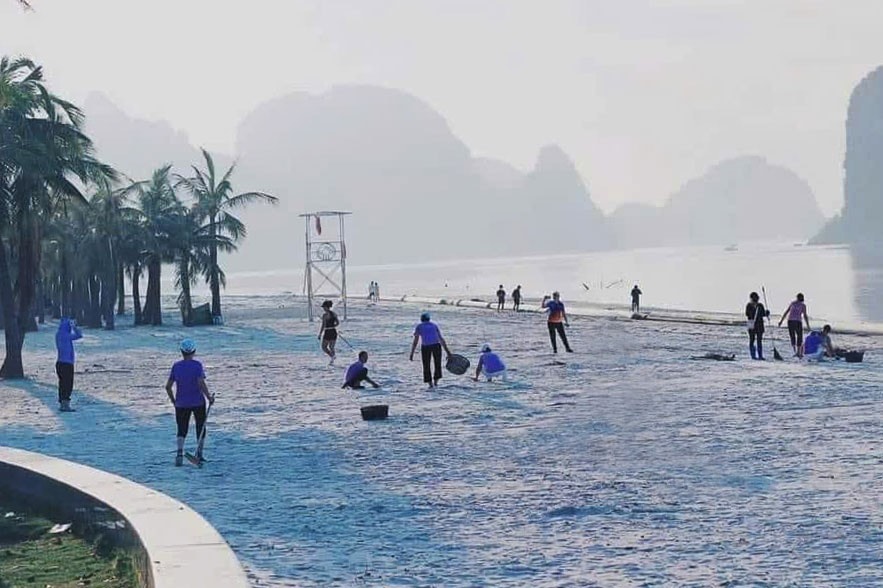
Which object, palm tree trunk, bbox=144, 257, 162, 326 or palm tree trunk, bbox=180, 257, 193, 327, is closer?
palm tree trunk, bbox=180, 257, 193, 327

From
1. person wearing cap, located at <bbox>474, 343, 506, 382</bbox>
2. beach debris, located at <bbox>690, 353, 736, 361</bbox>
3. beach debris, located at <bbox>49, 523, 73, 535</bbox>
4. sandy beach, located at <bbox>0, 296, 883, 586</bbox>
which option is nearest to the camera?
sandy beach, located at <bbox>0, 296, 883, 586</bbox>

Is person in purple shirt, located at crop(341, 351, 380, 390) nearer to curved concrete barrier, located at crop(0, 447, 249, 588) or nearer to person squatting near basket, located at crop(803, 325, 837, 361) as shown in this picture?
person squatting near basket, located at crop(803, 325, 837, 361)

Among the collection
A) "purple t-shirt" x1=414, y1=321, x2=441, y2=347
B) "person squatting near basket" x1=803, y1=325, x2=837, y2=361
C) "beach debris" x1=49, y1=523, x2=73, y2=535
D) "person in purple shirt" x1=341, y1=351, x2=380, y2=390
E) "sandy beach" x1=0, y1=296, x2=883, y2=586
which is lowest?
"beach debris" x1=49, y1=523, x2=73, y2=535

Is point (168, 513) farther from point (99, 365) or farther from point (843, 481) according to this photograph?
point (99, 365)

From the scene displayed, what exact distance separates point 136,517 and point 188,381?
4.24 metres

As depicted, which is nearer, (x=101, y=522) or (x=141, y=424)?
(x=101, y=522)

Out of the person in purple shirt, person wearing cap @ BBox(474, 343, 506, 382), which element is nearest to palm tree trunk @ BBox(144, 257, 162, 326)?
the person in purple shirt

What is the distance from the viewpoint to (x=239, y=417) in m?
17.3

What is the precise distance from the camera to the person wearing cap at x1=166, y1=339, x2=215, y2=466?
1259 cm

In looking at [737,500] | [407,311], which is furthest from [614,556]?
[407,311]

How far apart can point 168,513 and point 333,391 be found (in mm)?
12024

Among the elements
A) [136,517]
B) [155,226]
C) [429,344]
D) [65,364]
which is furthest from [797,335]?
[155,226]

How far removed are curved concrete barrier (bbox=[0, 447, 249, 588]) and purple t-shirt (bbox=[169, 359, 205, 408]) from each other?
1.77 metres

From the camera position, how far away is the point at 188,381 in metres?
12.6
